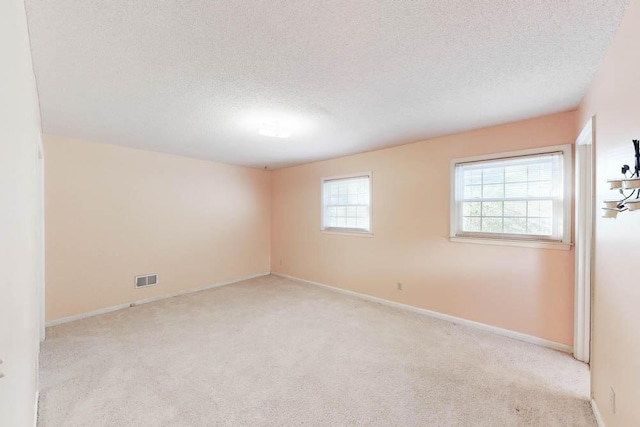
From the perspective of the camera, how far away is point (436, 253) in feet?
11.6

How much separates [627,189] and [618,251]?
40 cm

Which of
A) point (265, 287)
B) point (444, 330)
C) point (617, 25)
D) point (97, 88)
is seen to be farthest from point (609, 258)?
point (265, 287)

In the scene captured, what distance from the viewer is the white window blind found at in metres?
2.76

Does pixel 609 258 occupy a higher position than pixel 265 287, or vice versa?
pixel 609 258

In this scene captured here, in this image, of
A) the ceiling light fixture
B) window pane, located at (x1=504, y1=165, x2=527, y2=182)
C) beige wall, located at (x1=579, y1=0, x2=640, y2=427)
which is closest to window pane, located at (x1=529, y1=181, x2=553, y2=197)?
window pane, located at (x1=504, y1=165, x2=527, y2=182)

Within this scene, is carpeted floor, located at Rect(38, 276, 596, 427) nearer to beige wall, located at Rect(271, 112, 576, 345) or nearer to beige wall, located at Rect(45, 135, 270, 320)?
beige wall, located at Rect(271, 112, 576, 345)

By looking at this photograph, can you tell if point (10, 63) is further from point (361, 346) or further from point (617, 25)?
point (361, 346)

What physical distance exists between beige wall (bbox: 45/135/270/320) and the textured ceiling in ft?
2.78

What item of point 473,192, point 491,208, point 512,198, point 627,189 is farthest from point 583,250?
point 627,189

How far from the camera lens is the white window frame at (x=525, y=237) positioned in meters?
2.65

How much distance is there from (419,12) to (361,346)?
2.81m

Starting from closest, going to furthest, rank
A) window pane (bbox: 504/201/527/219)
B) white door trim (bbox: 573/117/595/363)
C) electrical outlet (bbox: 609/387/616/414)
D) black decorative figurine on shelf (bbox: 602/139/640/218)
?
black decorative figurine on shelf (bbox: 602/139/640/218), electrical outlet (bbox: 609/387/616/414), white door trim (bbox: 573/117/595/363), window pane (bbox: 504/201/527/219)

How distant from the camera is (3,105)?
2.68 ft

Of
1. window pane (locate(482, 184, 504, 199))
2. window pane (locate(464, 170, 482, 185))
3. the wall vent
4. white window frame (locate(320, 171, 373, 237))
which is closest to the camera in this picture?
window pane (locate(482, 184, 504, 199))
